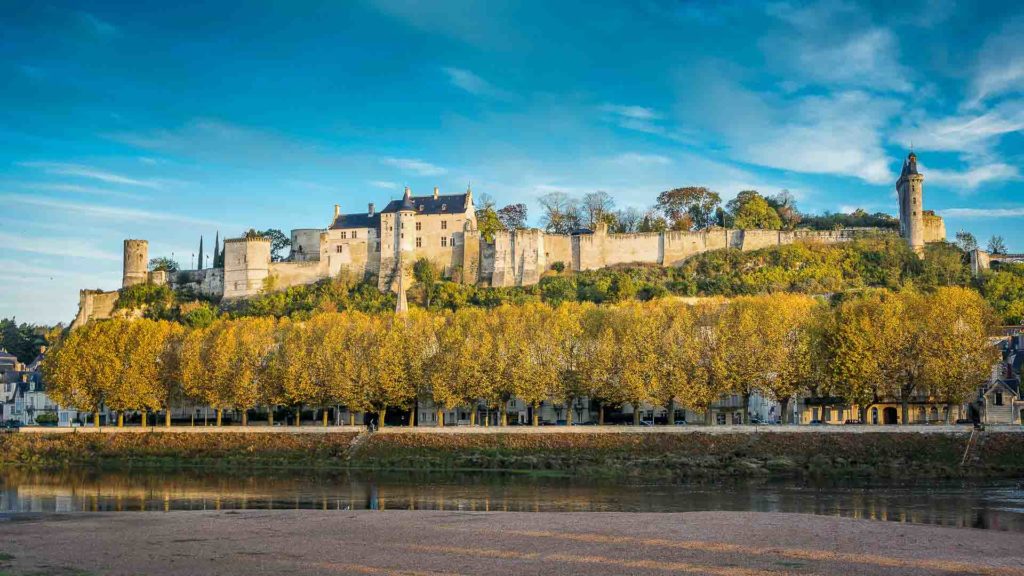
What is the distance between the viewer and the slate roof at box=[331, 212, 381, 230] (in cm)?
12231

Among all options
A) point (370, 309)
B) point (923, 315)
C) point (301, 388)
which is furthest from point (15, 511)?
point (370, 309)

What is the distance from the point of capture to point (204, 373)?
2788 inches

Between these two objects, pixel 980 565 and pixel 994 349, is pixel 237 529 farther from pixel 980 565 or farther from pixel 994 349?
pixel 994 349

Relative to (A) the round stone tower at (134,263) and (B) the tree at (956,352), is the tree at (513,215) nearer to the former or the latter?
(A) the round stone tower at (134,263)

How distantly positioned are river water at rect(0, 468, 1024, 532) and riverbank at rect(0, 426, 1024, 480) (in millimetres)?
4119

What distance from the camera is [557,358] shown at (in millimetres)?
67500

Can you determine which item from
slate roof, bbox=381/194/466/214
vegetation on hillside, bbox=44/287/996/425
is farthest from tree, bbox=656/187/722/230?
vegetation on hillside, bbox=44/287/996/425

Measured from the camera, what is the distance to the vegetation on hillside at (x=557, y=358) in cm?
6156

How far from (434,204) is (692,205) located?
125 ft

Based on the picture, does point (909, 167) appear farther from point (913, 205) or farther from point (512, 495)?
point (512, 495)

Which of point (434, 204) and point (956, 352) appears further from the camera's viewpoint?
point (434, 204)

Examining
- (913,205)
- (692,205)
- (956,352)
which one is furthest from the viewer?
(692,205)

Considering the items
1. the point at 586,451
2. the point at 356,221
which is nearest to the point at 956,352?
the point at 586,451

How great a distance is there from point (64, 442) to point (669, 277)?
6692 cm
